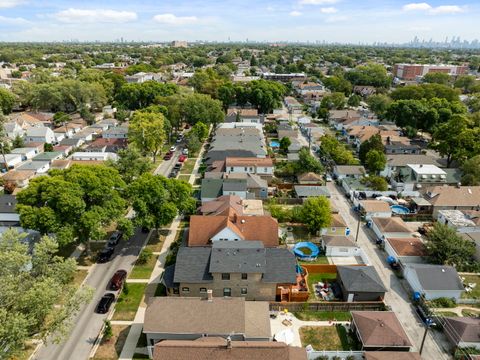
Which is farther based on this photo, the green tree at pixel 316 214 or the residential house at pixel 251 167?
the residential house at pixel 251 167

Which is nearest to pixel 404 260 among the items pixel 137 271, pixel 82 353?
pixel 137 271

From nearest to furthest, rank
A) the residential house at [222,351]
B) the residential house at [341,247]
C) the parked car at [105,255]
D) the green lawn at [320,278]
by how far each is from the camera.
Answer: the residential house at [222,351]
the green lawn at [320,278]
the parked car at [105,255]
the residential house at [341,247]

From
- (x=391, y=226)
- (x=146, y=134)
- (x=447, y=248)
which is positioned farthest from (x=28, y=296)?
(x=146, y=134)

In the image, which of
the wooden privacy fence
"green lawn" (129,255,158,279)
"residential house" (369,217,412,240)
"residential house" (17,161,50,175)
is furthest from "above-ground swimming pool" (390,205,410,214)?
"residential house" (17,161,50,175)

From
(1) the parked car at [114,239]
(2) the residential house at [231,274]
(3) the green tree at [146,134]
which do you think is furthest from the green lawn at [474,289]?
(3) the green tree at [146,134]

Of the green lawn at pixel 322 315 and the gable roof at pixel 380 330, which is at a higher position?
the gable roof at pixel 380 330

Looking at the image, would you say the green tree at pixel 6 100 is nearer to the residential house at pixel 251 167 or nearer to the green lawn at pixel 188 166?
the green lawn at pixel 188 166

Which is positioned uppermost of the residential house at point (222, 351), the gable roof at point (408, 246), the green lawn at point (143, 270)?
the residential house at point (222, 351)

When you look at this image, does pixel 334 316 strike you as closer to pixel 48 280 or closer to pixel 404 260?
pixel 404 260

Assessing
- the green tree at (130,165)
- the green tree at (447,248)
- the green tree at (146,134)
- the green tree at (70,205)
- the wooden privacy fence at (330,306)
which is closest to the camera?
the wooden privacy fence at (330,306)
